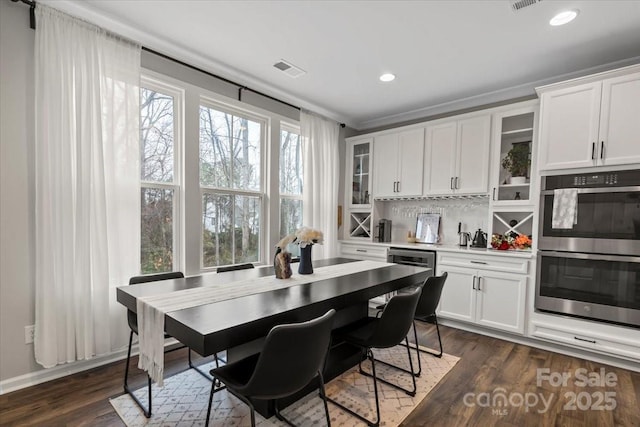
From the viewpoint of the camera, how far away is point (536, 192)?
3.03m

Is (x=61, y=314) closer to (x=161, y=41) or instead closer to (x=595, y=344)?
(x=161, y=41)

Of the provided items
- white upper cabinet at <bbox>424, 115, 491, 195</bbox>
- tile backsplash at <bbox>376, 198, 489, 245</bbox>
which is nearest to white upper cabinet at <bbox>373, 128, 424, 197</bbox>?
white upper cabinet at <bbox>424, 115, 491, 195</bbox>

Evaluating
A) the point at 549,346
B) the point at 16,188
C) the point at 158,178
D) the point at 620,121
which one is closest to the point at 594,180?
the point at 620,121

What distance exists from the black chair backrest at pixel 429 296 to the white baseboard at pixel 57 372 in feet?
7.83

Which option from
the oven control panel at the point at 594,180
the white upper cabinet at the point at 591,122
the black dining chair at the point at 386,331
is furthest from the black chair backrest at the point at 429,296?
the white upper cabinet at the point at 591,122

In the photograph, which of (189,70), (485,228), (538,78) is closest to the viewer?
(189,70)

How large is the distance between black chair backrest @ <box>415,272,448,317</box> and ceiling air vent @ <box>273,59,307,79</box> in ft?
7.79

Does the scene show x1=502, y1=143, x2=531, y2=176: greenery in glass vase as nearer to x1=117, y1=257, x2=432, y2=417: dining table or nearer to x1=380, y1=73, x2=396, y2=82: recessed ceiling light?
x1=380, y1=73, x2=396, y2=82: recessed ceiling light

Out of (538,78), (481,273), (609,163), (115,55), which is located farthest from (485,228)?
(115,55)

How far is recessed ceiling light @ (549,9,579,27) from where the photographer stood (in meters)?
2.18

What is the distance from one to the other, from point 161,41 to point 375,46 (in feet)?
6.09

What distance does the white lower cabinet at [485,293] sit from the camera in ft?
10.2

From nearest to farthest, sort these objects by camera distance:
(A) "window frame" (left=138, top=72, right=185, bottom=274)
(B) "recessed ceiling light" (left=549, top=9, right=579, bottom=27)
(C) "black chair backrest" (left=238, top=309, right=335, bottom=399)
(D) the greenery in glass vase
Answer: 1. (C) "black chair backrest" (left=238, top=309, right=335, bottom=399)
2. (B) "recessed ceiling light" (left=549, top=9, right=579, bottom=27)
3. (A) "window frame" (left=138, top=72, right=185, bottom=274)
4. (D) the greenery in glass vase

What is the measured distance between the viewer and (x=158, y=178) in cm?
285
